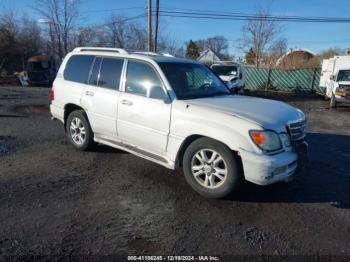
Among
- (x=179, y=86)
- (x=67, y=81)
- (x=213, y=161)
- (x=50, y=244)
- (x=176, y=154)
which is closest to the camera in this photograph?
(x=50, y=244)

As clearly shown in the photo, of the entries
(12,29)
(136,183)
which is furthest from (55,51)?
(136,183)

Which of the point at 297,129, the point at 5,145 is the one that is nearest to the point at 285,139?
the point at 297,129

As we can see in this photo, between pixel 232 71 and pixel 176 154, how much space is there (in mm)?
13812

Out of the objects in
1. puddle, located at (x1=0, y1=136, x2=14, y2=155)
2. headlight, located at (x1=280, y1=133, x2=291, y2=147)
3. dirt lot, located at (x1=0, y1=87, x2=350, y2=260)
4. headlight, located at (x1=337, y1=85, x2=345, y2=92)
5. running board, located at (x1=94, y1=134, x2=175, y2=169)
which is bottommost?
puddle, located at (x1=0, y1=136, x2=14, y2=155)

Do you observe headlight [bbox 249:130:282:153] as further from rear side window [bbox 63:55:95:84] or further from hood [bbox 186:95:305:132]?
rear side window [bbox 63:55:95:84]

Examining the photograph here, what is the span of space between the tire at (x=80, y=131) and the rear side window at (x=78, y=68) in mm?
631

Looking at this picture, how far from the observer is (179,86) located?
186 inches

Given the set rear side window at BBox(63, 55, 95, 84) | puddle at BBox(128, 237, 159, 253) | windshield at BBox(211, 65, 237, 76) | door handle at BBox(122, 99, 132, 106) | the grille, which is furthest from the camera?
windshield at BBox(211, 65, 237, 76)

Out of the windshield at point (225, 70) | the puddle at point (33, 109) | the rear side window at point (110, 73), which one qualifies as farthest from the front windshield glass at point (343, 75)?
the rear side window at point (110, 73)

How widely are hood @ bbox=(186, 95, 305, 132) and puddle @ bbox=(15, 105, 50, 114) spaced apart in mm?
7924

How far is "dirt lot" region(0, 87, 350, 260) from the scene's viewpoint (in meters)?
3.13

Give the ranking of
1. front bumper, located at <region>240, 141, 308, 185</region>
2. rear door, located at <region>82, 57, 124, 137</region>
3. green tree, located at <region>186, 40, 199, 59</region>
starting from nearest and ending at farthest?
1. front bumper, located at <region>240, 141, 308, 185</region>
2. rear door, located at <region>82, 57, 124, 137</region>
3. green tree, located at <region>186, 40, 199, 59</region>

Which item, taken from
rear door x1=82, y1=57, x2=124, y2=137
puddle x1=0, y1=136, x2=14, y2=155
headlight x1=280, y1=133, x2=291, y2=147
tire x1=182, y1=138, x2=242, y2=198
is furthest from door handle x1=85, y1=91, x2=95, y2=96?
headlight x1=280, y1=133, x2=291, y2=147

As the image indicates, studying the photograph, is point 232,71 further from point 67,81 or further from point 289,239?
point 289,239
